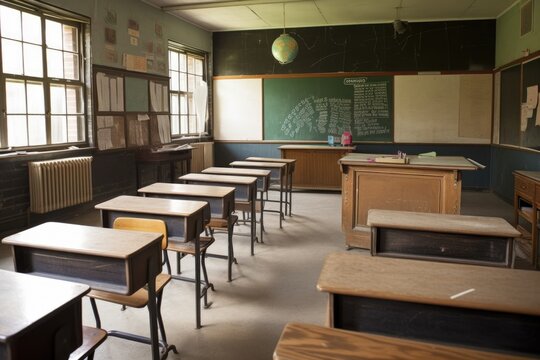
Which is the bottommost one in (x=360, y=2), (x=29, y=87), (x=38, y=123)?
(x=38, y=123)

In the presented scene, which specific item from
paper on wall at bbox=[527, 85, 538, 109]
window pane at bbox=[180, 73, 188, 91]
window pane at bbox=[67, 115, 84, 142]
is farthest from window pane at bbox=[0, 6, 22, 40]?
paper on wall at bbox=[527, 85, 538, 109]

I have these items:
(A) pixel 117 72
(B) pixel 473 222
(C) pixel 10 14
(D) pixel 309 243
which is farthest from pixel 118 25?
(B) pixel 473 222

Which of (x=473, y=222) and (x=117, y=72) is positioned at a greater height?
(x=117, y=72)

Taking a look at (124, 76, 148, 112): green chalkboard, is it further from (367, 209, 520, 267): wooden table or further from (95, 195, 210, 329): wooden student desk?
(367, 209, 520, 267): wooden table

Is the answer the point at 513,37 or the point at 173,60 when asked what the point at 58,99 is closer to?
the point at 173,60

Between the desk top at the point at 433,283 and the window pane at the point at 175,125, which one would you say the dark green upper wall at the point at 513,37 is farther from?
the window pane at the point at 175,125

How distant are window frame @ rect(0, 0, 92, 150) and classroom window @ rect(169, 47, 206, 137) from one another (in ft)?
6.92

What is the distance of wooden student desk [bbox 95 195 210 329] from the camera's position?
258cm

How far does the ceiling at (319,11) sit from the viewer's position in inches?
259

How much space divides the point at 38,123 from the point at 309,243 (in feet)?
10.4

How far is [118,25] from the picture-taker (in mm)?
6004

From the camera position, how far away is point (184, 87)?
317 inches

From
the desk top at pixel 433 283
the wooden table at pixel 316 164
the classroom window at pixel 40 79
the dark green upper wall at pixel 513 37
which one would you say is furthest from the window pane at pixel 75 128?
the dark green upper wall at pixel 513 37

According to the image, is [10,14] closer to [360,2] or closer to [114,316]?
[114,316]
